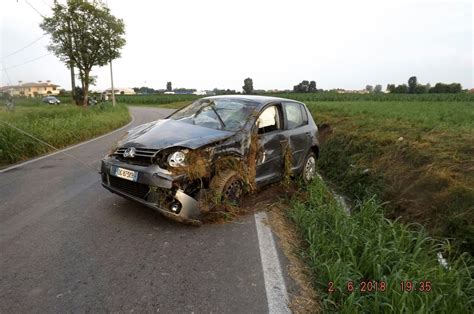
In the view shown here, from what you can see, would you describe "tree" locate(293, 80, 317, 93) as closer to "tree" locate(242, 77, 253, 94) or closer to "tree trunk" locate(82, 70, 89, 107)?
"tree" locate(242, 77, 253, 94)

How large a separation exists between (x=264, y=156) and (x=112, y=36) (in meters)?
27.9

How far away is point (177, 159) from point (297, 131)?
8.74 feet

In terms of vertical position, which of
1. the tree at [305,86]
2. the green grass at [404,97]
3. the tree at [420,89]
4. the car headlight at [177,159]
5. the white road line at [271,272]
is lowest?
the white road line at [271,272]

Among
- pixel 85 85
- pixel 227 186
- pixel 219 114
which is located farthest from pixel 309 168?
pixel 85 85

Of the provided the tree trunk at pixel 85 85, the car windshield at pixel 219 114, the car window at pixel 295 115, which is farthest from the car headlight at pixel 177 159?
the tree trunk at pixel 85 85

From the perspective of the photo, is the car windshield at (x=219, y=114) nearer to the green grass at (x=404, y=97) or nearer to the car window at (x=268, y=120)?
the car window at (x=268, y=120)

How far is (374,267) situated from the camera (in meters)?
3.23

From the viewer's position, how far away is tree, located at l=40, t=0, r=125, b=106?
2691 centimetres

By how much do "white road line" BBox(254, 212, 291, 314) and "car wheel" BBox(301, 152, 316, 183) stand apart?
212 cm

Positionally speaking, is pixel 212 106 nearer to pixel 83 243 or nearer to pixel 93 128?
pixel 83 243

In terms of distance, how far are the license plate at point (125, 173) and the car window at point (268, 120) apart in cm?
195

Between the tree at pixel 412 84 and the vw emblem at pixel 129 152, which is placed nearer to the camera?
the vw emblem at pixel 129 152

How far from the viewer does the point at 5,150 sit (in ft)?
25.3

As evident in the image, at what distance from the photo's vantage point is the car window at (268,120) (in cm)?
509
